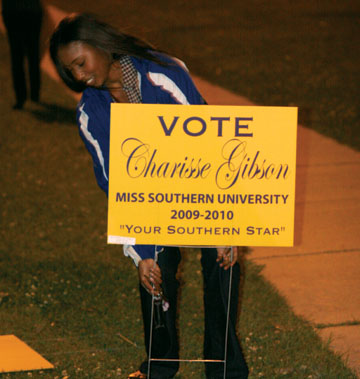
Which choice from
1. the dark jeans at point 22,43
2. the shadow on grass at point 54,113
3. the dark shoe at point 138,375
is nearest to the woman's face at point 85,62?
the dark shoe at point 138,375

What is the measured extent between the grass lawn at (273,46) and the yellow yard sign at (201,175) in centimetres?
61

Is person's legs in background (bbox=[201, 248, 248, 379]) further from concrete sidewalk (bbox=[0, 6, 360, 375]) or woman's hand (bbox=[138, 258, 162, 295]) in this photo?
concrete sidewalk (bbox=[0, 6, 360, 375])

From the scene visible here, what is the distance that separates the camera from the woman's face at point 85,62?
11.9 feet

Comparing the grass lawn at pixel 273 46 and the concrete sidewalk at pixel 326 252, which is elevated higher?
the grass lawn at pixel 273 46

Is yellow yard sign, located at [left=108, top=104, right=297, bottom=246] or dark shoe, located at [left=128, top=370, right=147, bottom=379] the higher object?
yellow yard sign, located at [left=108, top=104, right=297, bottom=246]

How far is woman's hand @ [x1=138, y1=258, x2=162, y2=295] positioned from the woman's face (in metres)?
0.89

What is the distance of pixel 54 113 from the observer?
38.3 feet

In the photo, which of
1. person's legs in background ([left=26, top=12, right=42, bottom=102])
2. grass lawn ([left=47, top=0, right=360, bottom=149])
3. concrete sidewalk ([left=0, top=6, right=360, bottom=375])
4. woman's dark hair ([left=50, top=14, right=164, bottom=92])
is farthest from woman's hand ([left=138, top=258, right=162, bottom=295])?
person's legs in background ([left=26, top=12, right=42, bottom=102])

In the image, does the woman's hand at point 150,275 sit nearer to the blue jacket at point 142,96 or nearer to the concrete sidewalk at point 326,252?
the blue jacket at point 142,96

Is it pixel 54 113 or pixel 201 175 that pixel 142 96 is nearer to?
pixel 201 175

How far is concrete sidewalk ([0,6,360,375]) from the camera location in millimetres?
5273

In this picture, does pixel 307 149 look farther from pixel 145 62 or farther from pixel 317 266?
pixel 145 62

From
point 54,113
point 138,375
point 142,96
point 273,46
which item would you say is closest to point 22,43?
point 54,113

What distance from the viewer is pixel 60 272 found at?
20.3 ft
